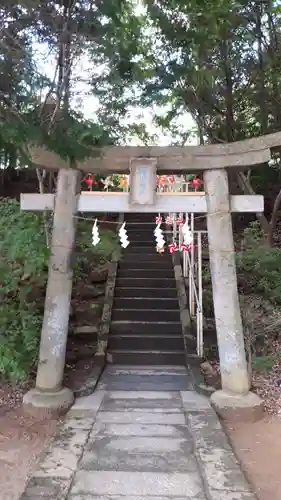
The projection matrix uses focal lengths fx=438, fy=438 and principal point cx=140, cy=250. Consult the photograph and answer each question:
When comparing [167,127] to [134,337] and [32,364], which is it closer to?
[134,337]

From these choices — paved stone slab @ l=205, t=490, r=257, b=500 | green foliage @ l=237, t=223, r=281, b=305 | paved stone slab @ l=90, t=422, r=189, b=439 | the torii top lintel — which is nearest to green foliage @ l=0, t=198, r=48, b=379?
the torii top lintel

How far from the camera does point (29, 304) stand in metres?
5.80

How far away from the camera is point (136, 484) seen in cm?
331

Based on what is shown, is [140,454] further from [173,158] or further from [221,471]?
[173,158]

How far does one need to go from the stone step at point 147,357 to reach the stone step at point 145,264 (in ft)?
8.71

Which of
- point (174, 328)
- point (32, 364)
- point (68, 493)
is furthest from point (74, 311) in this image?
point (68, 493)

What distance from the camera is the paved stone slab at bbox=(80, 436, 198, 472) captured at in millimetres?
3582

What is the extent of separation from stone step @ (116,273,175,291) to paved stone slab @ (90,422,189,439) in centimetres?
408

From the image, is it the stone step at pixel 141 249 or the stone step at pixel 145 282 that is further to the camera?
the stone step at pixel 141 249

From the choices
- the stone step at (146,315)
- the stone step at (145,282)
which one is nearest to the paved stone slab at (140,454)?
the stone step at (146,315)

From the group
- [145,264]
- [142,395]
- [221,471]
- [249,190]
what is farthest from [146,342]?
[249,190]

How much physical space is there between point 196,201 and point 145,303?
10.3 feet

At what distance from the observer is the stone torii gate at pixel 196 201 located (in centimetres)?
503

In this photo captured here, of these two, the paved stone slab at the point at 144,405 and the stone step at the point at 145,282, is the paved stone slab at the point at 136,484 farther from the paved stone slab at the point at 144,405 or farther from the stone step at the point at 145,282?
the stone step at the point at 145,282
